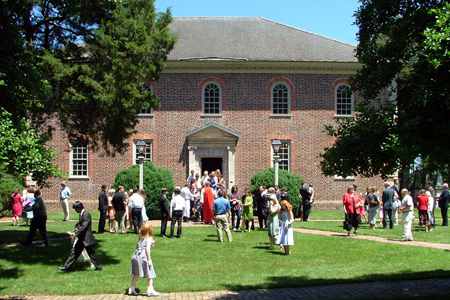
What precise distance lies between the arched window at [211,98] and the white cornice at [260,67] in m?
0.90

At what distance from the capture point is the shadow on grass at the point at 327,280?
1012 cm

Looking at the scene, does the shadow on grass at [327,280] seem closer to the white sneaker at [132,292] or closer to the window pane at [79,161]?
the white sneaker at [132,292]

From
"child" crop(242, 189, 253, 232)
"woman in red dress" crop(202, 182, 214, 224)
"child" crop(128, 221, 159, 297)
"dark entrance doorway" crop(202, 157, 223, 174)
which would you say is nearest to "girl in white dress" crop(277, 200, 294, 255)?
"child" crop(242, 189, 253, 232)

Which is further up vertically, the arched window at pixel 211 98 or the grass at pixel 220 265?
the arched window at pixel 211 98

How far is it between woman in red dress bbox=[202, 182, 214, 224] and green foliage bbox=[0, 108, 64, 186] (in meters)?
9.36

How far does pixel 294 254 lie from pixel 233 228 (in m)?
5.22

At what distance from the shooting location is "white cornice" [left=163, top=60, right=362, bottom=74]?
27953 millimetres

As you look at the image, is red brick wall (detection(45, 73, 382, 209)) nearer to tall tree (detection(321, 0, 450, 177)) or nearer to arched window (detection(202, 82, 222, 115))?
arched window (detection(202, 82, 222, 115))

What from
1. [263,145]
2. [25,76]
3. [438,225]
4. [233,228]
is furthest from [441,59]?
[263,145]

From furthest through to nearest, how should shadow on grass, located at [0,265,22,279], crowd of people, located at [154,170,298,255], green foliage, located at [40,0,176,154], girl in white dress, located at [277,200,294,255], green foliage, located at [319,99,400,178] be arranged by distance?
green foliage, located at [40,0,176,154], crowd of people, located at [154,170,298,255], girl in white dress, located at [277,200,294,255], shadow on grass, located at [0,265,22,279], green foliage, located at [319,99,400,178]

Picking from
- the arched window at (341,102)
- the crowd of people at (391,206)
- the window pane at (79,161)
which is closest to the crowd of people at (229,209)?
the crowd of people at (391,206)

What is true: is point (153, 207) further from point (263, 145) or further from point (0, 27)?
point (0, 27)

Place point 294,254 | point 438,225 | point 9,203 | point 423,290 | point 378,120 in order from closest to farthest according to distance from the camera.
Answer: point 378,120 → point 423,290 → point 294,254 → point 438,225 → point 9,203

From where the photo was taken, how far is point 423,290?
31.6 feet
